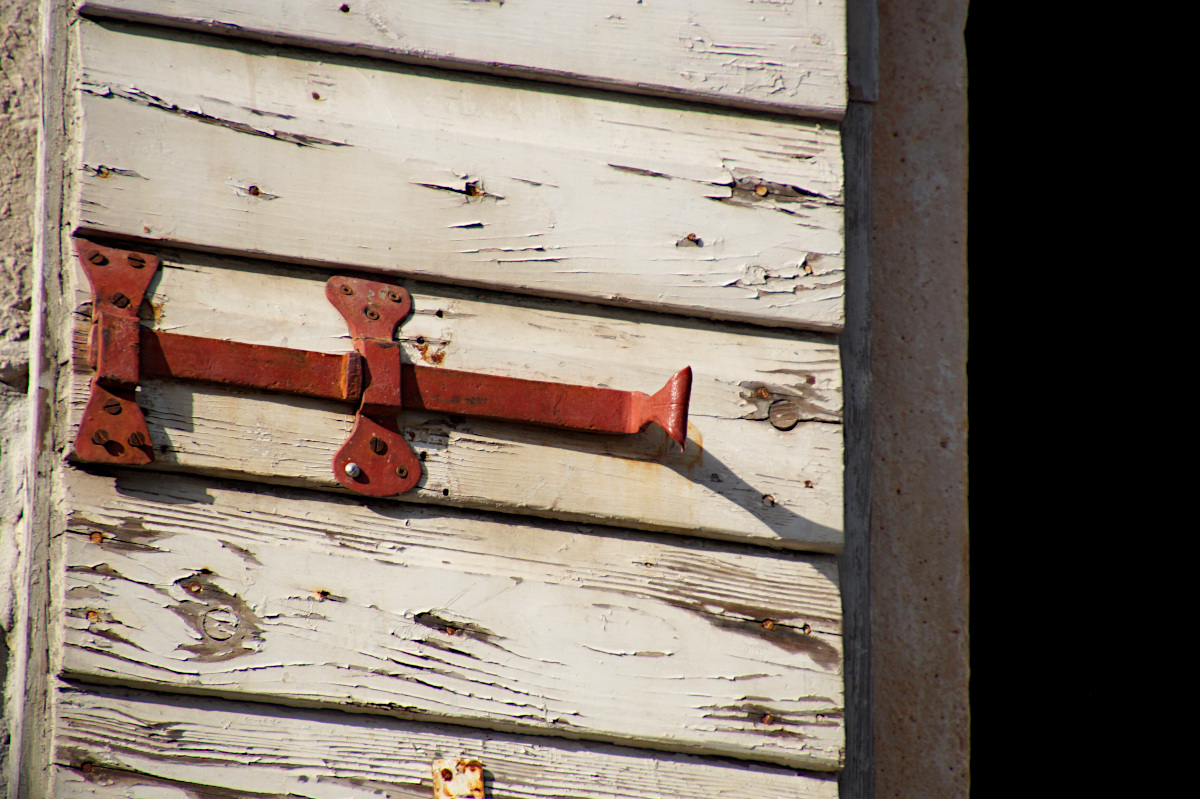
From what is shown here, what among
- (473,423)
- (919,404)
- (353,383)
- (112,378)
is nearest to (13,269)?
(112,378)

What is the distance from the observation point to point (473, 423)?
1029 mm

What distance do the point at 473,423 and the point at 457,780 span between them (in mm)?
406

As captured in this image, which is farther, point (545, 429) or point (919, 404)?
point (919, 404)

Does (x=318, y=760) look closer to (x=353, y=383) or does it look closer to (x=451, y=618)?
(x=451, y=618)

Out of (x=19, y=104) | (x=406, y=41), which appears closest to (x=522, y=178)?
(x=406, y=41)

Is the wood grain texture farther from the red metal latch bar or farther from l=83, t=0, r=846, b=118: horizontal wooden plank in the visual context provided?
l=83, t=0, r=846, b=118: horizontal wooden plank

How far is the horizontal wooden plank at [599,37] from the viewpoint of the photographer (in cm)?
104

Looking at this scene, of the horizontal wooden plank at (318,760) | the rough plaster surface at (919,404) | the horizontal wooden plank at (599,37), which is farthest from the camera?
the rough plaster surface at (919,404)

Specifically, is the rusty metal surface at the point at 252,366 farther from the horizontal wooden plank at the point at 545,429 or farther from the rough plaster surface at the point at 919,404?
the rough plaster surface at the point at 919,404

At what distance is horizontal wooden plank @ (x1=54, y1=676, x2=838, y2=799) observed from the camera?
0.93 metres

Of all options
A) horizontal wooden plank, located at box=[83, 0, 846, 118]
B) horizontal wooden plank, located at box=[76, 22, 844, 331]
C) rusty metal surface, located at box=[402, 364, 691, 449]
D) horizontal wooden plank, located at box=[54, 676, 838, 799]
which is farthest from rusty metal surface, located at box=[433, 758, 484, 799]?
horizontal wooden plank, located at box=[83, 0, 846, 118]

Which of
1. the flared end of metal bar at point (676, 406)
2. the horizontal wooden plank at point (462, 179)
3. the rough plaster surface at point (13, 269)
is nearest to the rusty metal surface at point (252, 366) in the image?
the horizontal wooden plank at point (462, 179)
